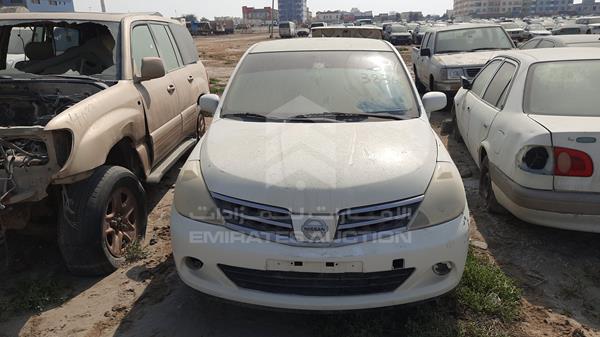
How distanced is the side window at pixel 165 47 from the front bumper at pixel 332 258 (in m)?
3.08

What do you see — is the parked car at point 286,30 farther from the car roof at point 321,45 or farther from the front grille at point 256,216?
the front grille at point 256,216

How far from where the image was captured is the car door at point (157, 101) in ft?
14.7

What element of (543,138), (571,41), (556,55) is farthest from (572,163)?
(571,41)

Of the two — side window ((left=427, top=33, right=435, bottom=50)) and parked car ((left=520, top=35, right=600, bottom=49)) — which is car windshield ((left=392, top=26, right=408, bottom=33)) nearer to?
side window ((left=427, top=33, right=435, bottom=50))

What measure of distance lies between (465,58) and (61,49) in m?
7.22

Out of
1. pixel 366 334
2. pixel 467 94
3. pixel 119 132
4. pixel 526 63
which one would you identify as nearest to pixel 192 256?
pixel 366 334

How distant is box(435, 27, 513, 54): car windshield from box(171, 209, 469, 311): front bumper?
8110 mm

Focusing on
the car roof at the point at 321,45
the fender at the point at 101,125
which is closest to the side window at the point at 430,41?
the car roof at the point at 321,45

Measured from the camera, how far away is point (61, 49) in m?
5.00

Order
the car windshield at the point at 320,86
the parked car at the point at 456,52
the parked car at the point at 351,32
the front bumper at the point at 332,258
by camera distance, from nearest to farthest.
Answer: the front bumper at the point at 332,258 → the car windshield at the point at 320,86 → the parked car at the point at 456,52 → the parked car at the point at 351,32

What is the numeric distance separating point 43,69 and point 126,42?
103cm

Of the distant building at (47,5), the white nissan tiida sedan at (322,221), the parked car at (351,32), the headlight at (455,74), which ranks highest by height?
the distant building at (47,5)

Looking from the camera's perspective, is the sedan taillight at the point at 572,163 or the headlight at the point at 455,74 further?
the headlight at the point at 455,74

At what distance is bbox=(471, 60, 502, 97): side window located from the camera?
530 centimetres
